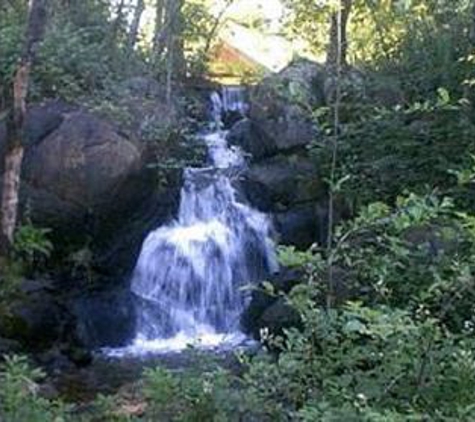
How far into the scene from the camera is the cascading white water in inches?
479

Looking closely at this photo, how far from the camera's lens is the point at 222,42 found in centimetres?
2586

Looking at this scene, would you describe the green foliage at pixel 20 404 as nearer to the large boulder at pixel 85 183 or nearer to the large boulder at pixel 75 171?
the large boulder at pixel 85 183

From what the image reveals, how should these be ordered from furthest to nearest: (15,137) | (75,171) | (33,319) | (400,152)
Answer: (75,171)
(400,152)
(33,319)
(15,137)

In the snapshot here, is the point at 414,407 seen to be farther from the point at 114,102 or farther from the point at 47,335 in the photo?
the point at 114,102

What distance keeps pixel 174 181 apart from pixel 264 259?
90.8 inches

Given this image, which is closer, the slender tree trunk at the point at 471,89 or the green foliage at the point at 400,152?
the green foliage at the point at 400,152

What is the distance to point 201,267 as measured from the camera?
13.1 meters

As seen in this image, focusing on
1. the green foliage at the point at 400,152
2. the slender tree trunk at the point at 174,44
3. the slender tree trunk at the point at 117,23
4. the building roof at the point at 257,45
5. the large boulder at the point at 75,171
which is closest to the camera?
the green foliage at the point at 400,152

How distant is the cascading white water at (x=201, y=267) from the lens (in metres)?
12.2

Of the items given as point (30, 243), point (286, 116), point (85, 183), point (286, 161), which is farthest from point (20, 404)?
point (286, 116)

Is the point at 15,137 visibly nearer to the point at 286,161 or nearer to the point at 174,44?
the point at 286,161

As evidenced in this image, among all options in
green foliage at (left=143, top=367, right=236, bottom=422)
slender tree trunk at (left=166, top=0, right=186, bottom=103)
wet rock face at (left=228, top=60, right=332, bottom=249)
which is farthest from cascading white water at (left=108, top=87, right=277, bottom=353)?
green foliage at (left=143, top=367, right=236, bottom=422)

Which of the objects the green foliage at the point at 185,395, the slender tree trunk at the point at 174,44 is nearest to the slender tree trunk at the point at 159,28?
the slender tree trunk at the point at 174,44

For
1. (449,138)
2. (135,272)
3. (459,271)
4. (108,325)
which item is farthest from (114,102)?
(459,271)
